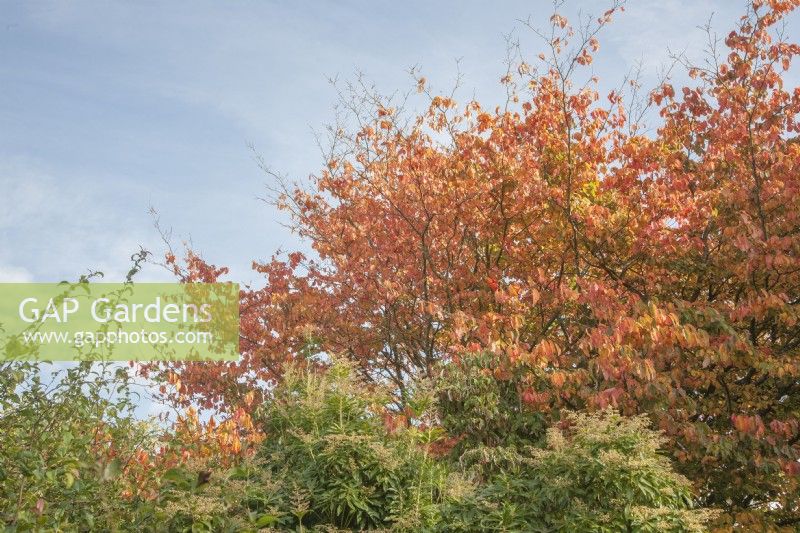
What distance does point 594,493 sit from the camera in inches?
254

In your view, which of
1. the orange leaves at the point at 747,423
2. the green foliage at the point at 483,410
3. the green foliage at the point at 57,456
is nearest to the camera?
the green foliage at the point at 57,456

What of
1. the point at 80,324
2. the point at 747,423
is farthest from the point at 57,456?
the point at 747,423

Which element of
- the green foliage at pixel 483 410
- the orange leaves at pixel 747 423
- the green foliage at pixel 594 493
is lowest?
the green foliage at pixel 594 493

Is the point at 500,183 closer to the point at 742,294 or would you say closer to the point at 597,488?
the point at 742,294

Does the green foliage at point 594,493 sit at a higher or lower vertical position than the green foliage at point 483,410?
lower

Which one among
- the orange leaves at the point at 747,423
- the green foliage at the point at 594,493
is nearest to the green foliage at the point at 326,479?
the green foliage at the point at 594,493

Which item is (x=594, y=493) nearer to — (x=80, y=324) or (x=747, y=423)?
(x=747, y=423)

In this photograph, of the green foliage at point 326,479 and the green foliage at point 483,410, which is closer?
the green foliage at point 326,479

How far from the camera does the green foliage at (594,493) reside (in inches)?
245

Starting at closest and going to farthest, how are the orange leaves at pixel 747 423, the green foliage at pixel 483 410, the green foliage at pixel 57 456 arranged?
1. the green foliage at pixel 57 456
2. the orange leaves at pixel 747 423
3. the green foliage at pixel 483 410

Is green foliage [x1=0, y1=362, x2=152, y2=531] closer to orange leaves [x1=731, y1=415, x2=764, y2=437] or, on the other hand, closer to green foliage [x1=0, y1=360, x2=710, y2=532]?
green foliage [x1=0, y1=360, x2=710, y2=532]

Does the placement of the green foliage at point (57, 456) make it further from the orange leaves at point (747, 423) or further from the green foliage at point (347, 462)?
the orange leaves at point (747, 423)

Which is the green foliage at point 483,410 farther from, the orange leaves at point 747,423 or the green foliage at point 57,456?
the green foliage at point 57,456

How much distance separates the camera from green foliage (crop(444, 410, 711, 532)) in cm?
623
